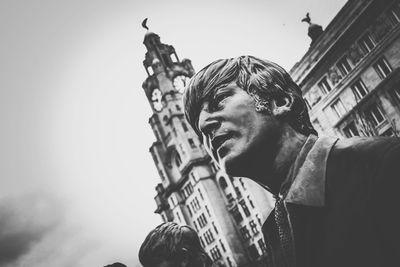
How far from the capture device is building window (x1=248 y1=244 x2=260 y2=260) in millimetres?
40731

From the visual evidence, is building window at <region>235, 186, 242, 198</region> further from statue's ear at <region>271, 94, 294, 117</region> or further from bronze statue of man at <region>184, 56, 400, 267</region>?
statue's ear at <region>271, 94, 294, 117</region>

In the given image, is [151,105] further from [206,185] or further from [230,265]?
[230,265]

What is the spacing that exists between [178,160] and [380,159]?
168 feet

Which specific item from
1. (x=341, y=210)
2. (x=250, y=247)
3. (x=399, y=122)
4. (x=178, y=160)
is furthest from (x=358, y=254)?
(x=178, y=160)

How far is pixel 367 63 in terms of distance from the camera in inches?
838

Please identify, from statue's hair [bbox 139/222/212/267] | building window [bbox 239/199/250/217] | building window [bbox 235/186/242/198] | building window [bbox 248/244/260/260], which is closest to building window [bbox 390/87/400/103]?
statue's hair [bbox 139/222/212/267]

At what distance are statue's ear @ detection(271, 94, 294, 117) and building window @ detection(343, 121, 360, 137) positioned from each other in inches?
938

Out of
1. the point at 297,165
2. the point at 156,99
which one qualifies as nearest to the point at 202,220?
the point at 156,99

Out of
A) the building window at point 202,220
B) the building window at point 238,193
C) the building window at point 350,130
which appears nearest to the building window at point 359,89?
the building window at point 350,130

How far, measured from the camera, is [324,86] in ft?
81.8

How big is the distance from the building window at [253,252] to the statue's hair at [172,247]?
40.5m

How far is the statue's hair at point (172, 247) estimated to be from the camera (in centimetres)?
332

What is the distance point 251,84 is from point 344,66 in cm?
2480

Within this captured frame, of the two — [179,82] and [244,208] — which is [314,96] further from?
[179,82]
